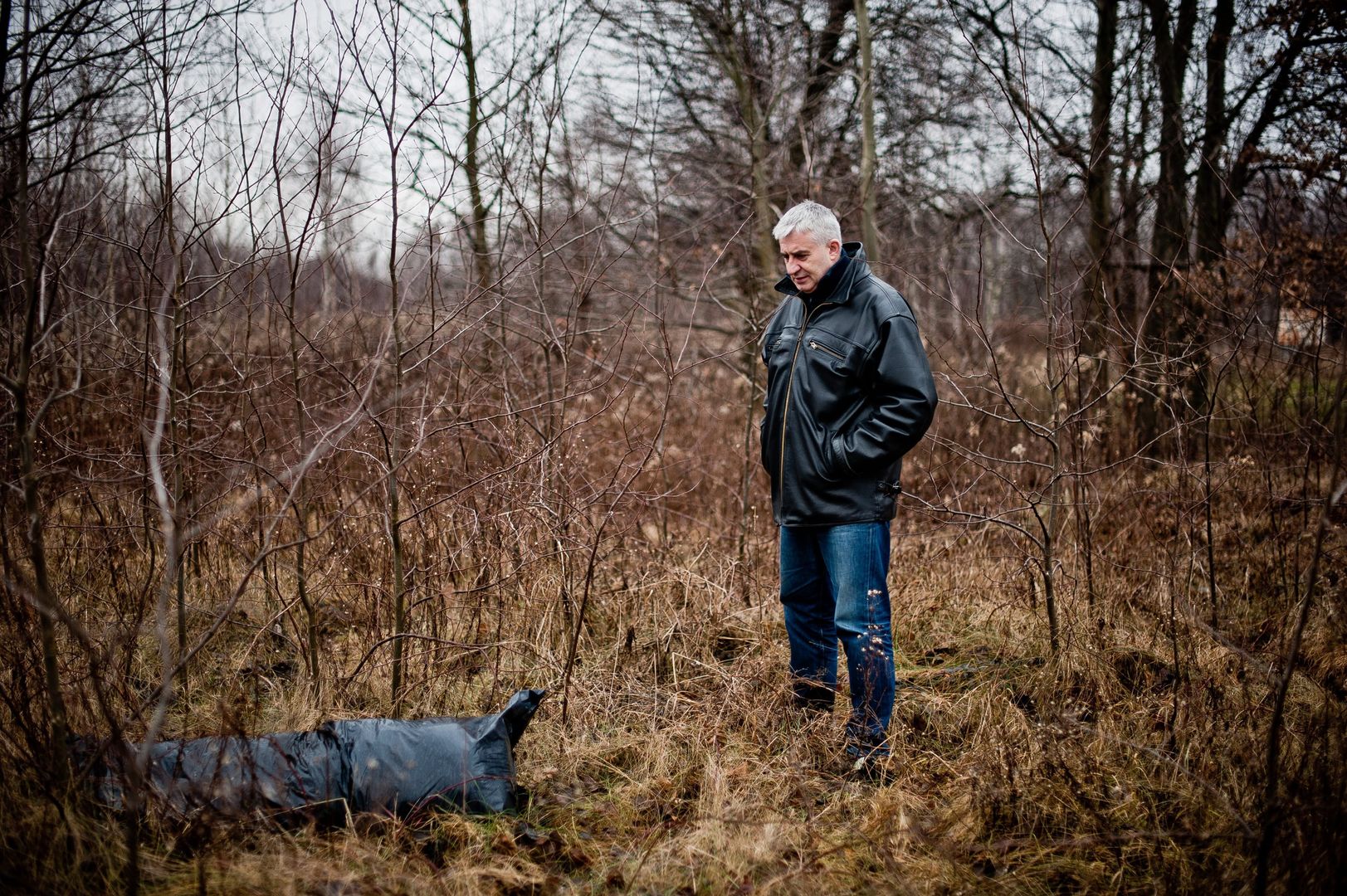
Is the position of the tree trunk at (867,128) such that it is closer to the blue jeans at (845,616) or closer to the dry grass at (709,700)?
the dry grass at (709,700)

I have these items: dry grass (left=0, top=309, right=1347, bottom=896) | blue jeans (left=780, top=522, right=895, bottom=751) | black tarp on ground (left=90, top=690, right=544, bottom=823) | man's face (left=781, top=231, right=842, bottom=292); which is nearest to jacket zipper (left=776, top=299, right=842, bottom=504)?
man's face (left=781, top=231, right=842, bottom=292)

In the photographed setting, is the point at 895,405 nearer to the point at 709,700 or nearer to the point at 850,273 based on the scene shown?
the point at 850,273

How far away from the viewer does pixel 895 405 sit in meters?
2.69

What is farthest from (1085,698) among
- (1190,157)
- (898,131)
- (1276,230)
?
(898,131)

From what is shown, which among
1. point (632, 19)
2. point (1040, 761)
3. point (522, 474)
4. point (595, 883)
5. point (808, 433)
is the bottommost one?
point (595, 883)

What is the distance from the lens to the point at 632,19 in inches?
342

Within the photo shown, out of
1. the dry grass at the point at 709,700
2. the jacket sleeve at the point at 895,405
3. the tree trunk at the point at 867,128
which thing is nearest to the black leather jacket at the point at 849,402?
the jacket sleeve at the point at 895,405

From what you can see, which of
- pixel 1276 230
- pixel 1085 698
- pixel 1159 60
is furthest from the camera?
pixel 1159 60

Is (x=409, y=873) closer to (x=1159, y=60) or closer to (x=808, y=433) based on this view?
(x=808, y=433)

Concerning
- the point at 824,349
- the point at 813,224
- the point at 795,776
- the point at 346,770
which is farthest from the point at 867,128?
the point at 346,770

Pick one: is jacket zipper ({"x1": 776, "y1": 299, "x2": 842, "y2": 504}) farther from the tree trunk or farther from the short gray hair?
the tree trunk

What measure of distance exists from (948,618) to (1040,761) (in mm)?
1558

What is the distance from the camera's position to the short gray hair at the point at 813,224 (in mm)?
2818

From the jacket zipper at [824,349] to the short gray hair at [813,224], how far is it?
0.35 metres
